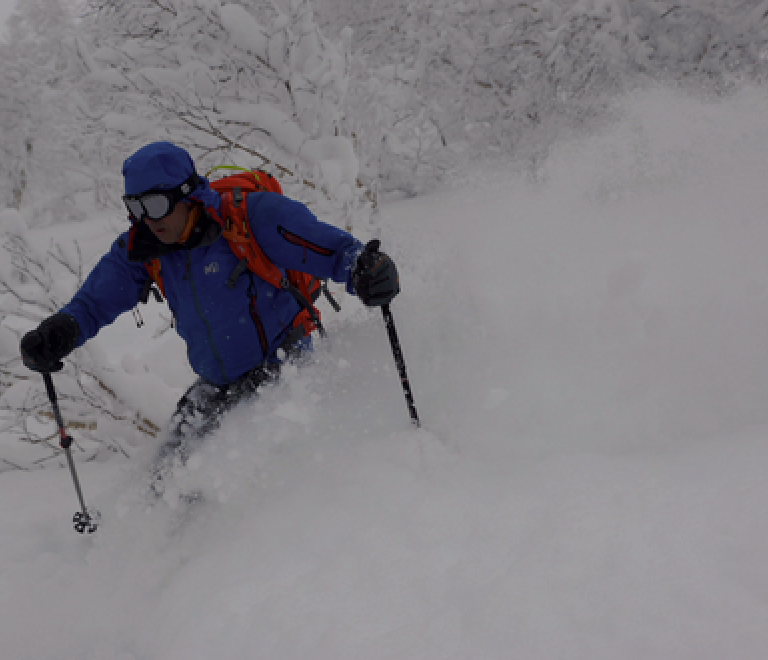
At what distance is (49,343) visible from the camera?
2.60 metres

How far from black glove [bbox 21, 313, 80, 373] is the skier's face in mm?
727

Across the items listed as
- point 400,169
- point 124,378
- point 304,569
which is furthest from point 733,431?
point 400,169

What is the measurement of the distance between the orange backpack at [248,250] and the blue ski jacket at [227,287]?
1.6 inches

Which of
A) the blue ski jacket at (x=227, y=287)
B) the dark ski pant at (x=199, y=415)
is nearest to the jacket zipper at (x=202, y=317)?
the blue ski jacket at (x=227, y=287)

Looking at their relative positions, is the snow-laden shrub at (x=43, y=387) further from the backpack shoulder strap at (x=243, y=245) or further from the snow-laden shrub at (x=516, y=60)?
the snow-laden shrub at (x=516, y=60)

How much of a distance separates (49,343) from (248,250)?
1.13 m

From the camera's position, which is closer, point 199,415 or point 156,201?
point 156,201

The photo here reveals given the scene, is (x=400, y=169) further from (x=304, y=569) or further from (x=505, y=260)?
(x=304, y=569)

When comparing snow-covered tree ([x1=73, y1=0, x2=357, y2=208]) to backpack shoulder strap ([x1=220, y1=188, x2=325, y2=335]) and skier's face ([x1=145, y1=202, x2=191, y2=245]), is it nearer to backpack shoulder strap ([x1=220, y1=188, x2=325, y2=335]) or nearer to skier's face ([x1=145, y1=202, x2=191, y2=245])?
backpack shoulder strap ([x1=220, y1=188, x2=325, y2=335])

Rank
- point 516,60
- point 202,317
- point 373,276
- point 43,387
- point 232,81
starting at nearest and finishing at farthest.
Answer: point 373,276 → point 202,317 → point 43,387 → point 232,81 → point 516,60

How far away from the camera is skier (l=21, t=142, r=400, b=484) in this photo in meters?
2.35

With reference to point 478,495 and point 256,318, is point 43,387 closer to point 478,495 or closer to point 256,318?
point 256,318

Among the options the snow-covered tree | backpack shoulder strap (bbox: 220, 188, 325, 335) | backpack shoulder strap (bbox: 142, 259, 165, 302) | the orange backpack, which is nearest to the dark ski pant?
the orange backpack

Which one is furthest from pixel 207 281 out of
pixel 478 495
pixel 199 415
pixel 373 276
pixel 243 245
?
pixel 478 495
